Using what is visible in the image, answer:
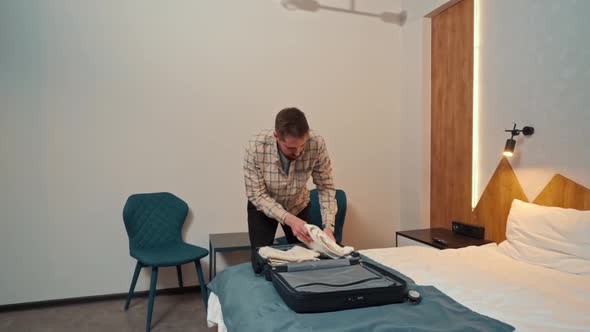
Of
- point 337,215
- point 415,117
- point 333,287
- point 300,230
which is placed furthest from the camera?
point 415,117

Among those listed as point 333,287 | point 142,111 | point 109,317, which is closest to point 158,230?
point 109,317

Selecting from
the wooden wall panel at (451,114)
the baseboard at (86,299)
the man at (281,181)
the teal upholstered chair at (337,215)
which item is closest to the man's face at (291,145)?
the man at (281,181)

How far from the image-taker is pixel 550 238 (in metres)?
1.94

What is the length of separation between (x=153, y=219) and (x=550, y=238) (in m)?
2.55

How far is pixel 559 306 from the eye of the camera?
1400 millimetres

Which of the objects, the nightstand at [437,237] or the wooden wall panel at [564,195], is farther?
the nightstand at [437,237]

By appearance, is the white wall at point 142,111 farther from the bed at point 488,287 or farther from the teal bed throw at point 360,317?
the teal bed throw at point 360,317

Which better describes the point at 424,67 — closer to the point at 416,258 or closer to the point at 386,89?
the point at 386,89

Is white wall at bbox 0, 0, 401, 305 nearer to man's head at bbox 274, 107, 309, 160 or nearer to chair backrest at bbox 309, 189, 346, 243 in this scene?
chair backrest at bbox 309, 189, 346, 243

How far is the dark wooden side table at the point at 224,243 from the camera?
110 inches

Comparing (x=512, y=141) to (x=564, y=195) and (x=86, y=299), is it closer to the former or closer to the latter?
(x=564, y=195)

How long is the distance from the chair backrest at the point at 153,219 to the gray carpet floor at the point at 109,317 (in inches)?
18.3

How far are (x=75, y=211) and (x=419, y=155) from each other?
9.18 feet

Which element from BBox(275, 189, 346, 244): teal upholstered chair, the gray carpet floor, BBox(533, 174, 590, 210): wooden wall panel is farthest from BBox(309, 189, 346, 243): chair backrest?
BBox(533, 174, 590, 210): wooden wall panel
